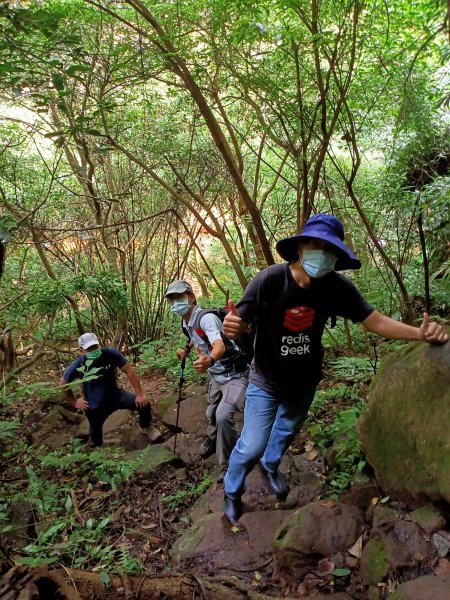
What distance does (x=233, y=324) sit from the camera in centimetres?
276

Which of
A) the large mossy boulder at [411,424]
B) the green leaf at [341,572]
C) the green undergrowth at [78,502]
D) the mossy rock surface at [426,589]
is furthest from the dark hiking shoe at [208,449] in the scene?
the mossy rock surface at [426,589]

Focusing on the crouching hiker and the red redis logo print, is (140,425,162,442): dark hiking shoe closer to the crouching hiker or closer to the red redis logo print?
the crouching hiker

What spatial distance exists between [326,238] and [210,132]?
4868mm

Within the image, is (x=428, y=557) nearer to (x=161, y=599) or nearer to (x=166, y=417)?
(x=161, y=599)

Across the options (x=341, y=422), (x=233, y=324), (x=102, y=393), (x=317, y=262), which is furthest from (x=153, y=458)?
(x=317, y=262)

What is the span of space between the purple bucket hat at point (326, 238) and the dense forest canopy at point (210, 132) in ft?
3.67

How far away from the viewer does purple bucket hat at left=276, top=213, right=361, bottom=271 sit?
2656 mm

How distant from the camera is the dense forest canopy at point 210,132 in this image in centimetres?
437

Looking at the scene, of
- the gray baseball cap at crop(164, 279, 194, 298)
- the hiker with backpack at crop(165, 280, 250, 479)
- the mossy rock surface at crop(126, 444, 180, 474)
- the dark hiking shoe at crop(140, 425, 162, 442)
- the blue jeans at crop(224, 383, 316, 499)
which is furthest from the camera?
the dark hiking shoe at crop(140, 425, 162, 442)

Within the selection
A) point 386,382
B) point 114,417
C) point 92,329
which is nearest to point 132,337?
point 92,329

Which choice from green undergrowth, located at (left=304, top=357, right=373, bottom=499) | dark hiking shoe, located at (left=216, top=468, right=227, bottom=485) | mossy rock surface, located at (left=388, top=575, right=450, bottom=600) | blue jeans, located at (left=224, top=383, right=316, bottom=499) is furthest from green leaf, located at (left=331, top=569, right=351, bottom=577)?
dark hiking shoe, located at (left=216, top=468, right=227, bottom=485)

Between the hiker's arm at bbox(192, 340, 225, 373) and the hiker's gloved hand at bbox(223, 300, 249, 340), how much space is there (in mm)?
634

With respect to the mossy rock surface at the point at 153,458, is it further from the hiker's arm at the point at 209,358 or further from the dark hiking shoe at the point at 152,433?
the hiker's arm at the point at 209,358

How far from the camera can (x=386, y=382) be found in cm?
309
